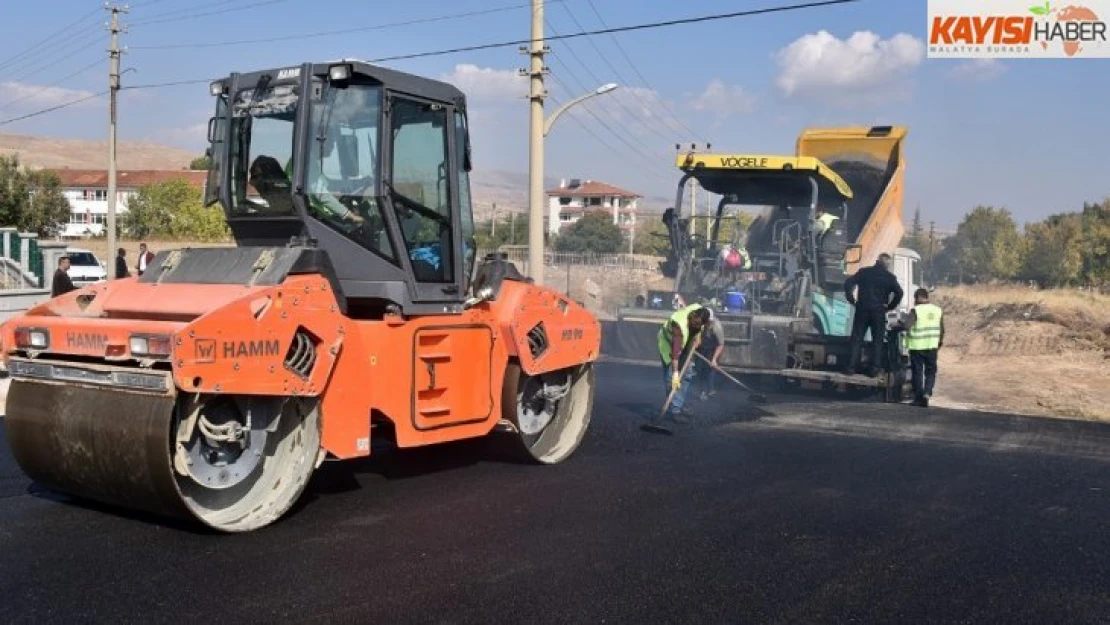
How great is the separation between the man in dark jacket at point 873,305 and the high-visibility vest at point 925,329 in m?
0.28

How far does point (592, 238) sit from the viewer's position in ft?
183

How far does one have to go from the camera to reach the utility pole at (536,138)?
1825 centimetres

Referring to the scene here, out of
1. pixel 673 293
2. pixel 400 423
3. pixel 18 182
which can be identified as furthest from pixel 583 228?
pixel 400 423

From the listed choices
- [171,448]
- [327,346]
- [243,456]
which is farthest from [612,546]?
[171,448]

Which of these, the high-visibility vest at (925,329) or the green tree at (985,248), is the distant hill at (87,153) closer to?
the green tree at (985,248)

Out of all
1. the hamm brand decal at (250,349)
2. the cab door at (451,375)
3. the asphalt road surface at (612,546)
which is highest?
the hamm brand decal at (250,349)

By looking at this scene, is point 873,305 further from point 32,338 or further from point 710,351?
point 32,338

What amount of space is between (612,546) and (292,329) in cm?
196

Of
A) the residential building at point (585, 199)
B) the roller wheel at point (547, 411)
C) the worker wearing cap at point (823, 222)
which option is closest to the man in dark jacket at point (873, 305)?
the worker wearing cap at point (823, 222)

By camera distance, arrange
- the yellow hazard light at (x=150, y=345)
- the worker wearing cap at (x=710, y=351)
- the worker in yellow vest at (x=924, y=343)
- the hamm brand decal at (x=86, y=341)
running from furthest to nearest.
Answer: the worker in yellow vest at (x=924, y=343), the worker wearing cap at (x=710, y=351), the hamm brand decal at (x=86, y=341), the yellow hazard light at (x=150, y=345)

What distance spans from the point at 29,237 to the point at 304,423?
1480 cm

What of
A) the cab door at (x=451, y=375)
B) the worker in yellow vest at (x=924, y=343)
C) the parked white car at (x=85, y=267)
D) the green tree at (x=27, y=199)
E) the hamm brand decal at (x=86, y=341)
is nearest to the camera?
the hamm brand decal at (x=86, y=341)

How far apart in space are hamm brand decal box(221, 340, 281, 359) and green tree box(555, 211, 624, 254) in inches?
1883

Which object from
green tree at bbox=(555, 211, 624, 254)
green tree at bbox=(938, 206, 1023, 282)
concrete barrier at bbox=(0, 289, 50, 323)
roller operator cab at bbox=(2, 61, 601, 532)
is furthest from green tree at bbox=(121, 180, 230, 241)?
roller operator cab at bbox=(2, 61, 601, 532)
